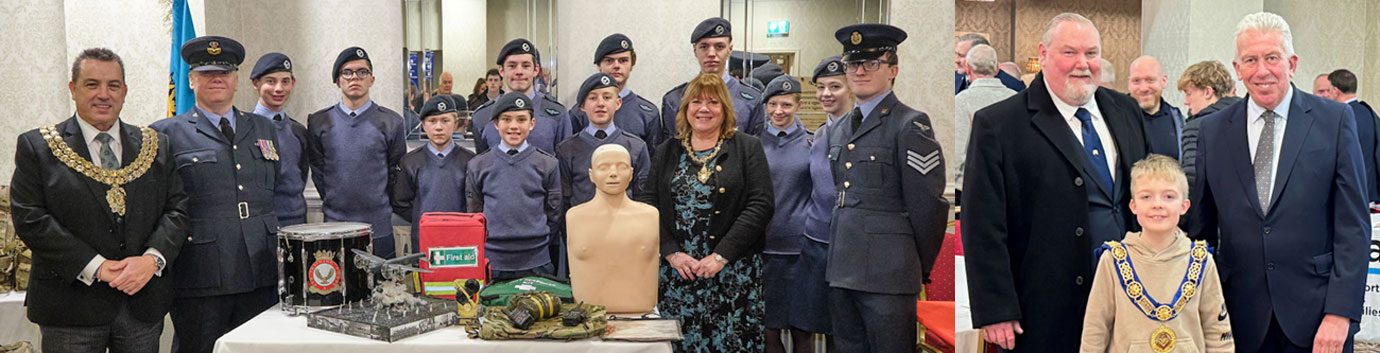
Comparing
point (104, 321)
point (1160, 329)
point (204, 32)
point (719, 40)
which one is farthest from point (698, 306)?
point (204, 32)

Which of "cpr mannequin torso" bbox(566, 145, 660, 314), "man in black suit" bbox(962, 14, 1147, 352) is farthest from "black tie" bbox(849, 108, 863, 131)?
"man in black suit" bbox(962, 14, 1147, 352)

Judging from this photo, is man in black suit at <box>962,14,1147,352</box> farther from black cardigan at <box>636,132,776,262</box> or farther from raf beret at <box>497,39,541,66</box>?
raf beret at <box>497,39,541,66</box>

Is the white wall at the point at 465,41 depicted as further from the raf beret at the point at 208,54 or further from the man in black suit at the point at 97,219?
the man in black suit at the point at 97,219

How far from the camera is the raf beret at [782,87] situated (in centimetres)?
448

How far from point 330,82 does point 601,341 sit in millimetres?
3005

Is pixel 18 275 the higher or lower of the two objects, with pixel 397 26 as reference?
lower

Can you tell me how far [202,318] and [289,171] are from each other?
2.36 ft

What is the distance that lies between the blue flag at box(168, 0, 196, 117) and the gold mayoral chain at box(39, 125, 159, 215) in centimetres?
116

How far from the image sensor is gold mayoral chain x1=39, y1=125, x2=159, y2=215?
3592 millimetres

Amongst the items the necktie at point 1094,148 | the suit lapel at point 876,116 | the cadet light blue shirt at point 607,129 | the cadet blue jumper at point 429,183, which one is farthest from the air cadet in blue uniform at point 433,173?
the necktie at point 1094,148

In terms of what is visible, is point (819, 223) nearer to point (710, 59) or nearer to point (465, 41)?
point (710, 59)

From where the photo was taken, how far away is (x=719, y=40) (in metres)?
4.81

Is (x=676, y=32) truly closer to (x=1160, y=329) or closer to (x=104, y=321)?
(x=104, y=321)

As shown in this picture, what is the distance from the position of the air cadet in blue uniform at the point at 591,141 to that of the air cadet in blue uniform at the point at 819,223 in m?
0.81
